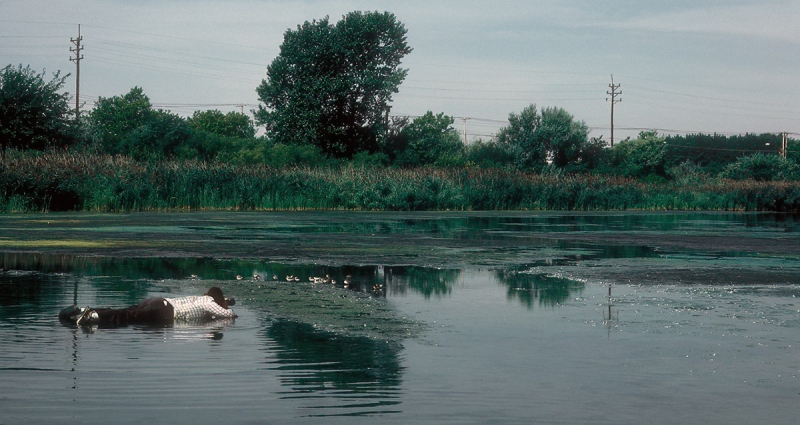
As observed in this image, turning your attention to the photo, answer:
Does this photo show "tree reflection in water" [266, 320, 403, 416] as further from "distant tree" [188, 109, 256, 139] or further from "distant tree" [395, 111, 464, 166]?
"distant tree" [188, 109, 256, 139]

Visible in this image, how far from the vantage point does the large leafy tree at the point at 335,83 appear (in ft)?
227

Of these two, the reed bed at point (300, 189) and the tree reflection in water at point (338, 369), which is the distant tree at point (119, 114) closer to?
the reed bed at point (300, 189)

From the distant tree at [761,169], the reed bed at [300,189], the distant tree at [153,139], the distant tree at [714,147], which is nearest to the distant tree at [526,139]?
the distant tree at [761,169]

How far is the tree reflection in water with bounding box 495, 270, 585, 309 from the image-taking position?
1073 cm

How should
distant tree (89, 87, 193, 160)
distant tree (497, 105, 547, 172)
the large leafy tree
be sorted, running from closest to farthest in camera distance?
distant tree (89, 87, 193, 160) → the large leafy tree → distant tree (497, 105, 547, 172)

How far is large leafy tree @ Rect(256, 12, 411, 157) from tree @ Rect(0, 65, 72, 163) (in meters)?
21.0

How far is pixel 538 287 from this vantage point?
1201cm

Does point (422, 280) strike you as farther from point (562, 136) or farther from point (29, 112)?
point (562, 136)

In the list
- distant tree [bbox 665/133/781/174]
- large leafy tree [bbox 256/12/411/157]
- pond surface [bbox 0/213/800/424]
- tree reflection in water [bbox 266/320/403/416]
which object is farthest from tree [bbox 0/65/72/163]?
distant tree [bbox 665/133/781/174]

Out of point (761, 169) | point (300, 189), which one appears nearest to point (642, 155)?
point (761, 169)

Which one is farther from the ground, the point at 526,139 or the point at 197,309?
the point at 526,139


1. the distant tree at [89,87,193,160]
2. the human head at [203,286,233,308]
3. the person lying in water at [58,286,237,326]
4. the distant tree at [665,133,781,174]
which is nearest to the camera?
the person lying in water at [58,286,237,326]

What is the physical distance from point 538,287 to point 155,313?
5.11 m

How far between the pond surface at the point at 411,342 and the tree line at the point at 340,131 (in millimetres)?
36198
